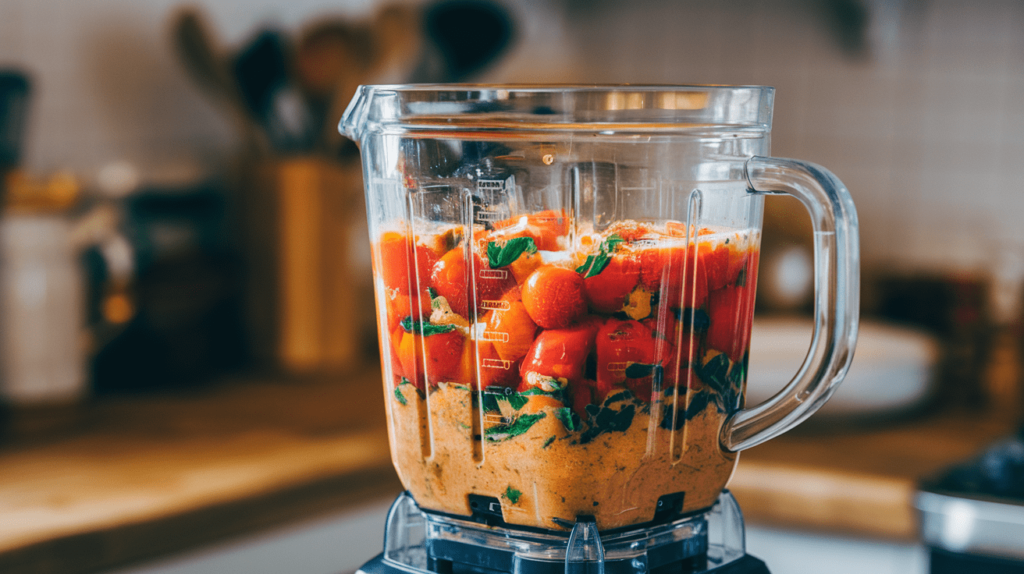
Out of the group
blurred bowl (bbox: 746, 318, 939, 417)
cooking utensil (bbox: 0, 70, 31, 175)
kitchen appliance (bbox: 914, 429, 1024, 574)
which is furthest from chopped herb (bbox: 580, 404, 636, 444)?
cooking utensil (bbox: 0, 70, 31, 175)

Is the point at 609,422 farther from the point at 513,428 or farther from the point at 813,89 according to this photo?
the point at 813,89

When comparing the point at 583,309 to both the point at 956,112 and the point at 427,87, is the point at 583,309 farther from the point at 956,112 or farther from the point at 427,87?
the point at 956,112

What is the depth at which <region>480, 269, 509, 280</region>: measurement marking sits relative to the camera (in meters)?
0.40

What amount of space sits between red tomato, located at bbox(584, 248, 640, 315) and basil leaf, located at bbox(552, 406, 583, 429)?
0.15 feet

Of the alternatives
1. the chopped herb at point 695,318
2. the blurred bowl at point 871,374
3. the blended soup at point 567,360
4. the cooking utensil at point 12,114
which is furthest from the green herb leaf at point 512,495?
the cooking utensil at point 12,114

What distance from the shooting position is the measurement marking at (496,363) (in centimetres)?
41

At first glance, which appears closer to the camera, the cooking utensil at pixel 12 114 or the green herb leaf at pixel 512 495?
the green herb leaf at pixel 512 495

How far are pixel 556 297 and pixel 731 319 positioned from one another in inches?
3.7

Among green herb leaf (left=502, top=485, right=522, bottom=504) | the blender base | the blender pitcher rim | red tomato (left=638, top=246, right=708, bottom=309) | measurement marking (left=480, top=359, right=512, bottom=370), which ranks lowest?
the blender base

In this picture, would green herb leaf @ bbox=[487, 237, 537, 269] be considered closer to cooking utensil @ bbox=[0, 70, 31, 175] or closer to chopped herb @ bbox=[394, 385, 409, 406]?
chopped herb @ bbox=[394, 385, 409, 406]

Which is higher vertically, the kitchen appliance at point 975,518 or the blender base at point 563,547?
the blender base at point 563,547

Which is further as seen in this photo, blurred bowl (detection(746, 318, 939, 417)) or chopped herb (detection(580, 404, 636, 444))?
blurred bowl (detection(746, 318, 939, 417))

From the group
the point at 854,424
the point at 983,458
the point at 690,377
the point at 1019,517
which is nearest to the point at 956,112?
the point at 854,424

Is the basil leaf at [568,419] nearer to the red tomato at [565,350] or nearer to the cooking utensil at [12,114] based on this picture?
the red tomato at [565,350]
